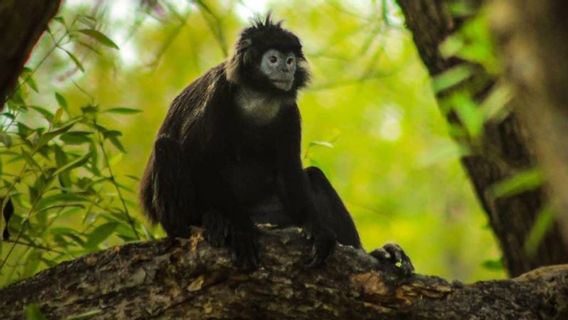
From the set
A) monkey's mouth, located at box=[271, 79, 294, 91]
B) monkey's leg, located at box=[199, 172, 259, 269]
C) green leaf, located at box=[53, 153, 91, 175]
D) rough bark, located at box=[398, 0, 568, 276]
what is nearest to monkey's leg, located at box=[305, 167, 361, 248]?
monkey's mouth, located at box=[271, 79, 294, 91]

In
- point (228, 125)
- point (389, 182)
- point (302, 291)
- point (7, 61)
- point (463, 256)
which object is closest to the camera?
point (7, 61)

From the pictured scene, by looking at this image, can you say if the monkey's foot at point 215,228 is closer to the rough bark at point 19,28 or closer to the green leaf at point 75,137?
the green leaf at point 75,137

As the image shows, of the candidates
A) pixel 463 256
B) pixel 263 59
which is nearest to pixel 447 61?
pixel 263 59

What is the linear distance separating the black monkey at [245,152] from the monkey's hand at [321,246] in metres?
0.16

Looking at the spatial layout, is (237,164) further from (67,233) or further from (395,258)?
(395,258)

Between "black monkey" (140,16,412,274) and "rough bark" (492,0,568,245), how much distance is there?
10.6 ft

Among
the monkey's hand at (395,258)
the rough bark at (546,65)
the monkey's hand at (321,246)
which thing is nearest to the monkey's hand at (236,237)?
the monkey's hand at (321,246)

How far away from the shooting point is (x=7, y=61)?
2.34 meters

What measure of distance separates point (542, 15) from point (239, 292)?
2684 mm

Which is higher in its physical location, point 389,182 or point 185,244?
point 389,182

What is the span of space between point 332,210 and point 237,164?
58 centimetres

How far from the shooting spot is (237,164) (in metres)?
5.08

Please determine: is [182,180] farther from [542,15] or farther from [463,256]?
[463,256]

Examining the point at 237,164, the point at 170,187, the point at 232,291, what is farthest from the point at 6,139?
the point at 237,164
